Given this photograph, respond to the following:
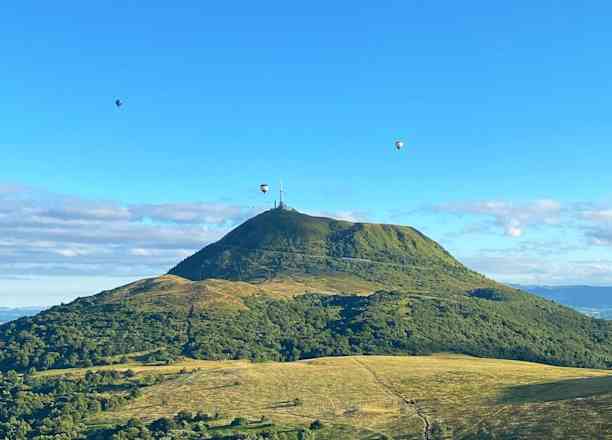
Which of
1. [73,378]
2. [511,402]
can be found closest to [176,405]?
[73,378]

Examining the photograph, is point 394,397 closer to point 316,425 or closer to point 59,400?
point 316,425

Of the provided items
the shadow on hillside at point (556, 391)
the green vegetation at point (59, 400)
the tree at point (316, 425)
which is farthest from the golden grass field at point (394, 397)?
the green vegetation at point (59, 400)

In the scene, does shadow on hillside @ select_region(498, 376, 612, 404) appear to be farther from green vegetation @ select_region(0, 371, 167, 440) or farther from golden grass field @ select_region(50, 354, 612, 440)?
green vegetation @ select_region(0, 371, 167, 440)

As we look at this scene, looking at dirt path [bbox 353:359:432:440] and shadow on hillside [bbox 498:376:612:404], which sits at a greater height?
shadow on hillside [bbox 498:376:612:404]

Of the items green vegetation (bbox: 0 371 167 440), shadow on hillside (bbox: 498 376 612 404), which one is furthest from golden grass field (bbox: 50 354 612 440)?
green vegetation (bbox: 0 371 167 440)

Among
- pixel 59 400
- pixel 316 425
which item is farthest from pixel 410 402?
pixel 59 400

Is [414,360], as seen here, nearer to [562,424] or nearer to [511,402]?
[511,402]
